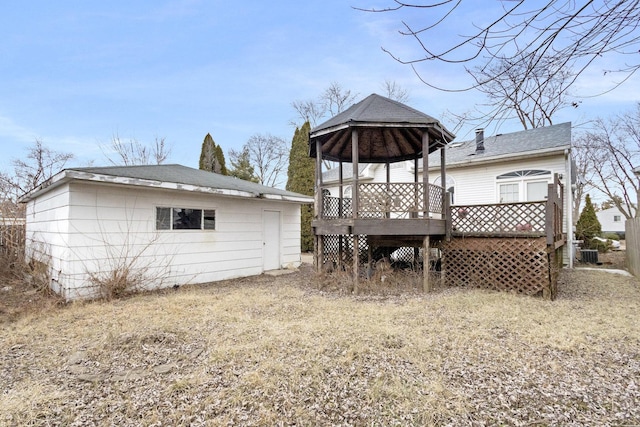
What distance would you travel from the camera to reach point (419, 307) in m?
5.39

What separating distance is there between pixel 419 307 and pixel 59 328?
558 cm

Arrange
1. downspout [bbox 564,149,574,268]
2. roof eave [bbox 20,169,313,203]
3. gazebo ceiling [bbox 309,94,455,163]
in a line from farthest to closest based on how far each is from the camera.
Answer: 1. downspout [bbox 564,149,574,268]
2. gazebo ceiling [bbox 309,94,455,163]
3. roof eave [bbox 20,169,313,203]

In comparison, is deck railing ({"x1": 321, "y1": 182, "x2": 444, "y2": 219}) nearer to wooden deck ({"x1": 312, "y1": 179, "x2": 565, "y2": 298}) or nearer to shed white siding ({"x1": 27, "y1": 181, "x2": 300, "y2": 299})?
wooden deck ({"x1": 312, "y1": 179, "x2": 565, "y2": 298})

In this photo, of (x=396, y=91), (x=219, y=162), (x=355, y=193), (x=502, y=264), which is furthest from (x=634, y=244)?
(x=219, y=162)

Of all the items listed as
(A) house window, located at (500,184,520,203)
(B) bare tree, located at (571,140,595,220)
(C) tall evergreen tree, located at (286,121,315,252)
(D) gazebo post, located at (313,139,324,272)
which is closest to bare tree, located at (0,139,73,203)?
(C) tall evergreen tree, located at (286,121,315,252)

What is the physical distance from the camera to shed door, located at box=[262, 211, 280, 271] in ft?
31.3

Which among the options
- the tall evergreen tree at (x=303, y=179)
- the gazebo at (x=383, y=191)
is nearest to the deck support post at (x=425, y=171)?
the gazebo at (x=383, y=191)

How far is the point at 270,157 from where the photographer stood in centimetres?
2620

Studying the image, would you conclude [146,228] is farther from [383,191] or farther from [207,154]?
[207,154]

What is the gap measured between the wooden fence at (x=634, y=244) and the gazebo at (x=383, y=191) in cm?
587

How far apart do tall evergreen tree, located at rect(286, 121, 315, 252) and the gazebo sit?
7494 millimetres

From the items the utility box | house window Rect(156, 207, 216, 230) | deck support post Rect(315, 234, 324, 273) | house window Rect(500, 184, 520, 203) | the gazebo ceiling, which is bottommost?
the utility box

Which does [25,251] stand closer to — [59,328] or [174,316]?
[59,328]

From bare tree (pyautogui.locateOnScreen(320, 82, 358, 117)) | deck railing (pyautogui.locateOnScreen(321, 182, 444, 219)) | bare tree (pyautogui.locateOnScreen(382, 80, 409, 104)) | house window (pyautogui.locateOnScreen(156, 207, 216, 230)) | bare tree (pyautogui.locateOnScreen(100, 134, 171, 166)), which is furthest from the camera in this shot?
bare tree (pyautogui.locateOnScreen(320, 82, 358, 117))
